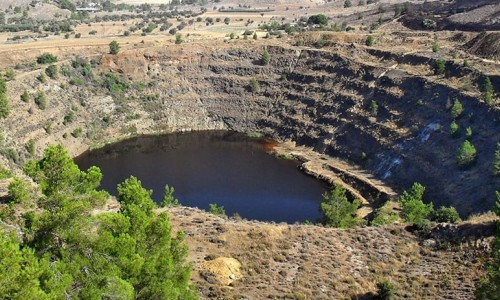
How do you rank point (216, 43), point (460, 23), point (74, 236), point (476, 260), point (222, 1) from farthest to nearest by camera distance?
point (222, 1) < point (216, 43) < point (460, 23) < point (476, 260) < point (74, 236)

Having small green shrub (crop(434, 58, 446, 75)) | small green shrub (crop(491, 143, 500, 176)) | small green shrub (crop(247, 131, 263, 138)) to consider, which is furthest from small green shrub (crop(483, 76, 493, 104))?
small green shrub (crop(247, 131, 263, 138))

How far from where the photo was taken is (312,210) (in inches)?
2260

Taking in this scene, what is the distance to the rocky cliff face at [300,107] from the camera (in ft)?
196

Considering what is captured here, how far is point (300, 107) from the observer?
8231 centimetres

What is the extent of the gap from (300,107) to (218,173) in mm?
22033

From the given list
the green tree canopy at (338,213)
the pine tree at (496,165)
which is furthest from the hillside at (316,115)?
the green tree canopy at (338,213)

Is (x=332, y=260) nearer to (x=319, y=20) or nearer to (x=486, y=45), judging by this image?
(x=486, y=45)

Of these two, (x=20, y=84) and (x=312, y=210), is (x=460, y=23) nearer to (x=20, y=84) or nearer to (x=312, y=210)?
(x=312, y=210)

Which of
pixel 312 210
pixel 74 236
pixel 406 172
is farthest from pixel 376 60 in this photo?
pixel 74 236

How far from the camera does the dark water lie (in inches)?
2301

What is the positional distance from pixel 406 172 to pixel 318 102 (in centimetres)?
2340

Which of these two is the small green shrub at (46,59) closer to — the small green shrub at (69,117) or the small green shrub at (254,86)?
the small green shrub at (69,117)

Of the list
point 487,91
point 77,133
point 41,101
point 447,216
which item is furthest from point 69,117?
point 487,91

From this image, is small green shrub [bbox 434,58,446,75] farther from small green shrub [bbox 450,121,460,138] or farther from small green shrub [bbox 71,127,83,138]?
small green shrub [bbox 71,127,83,138]
